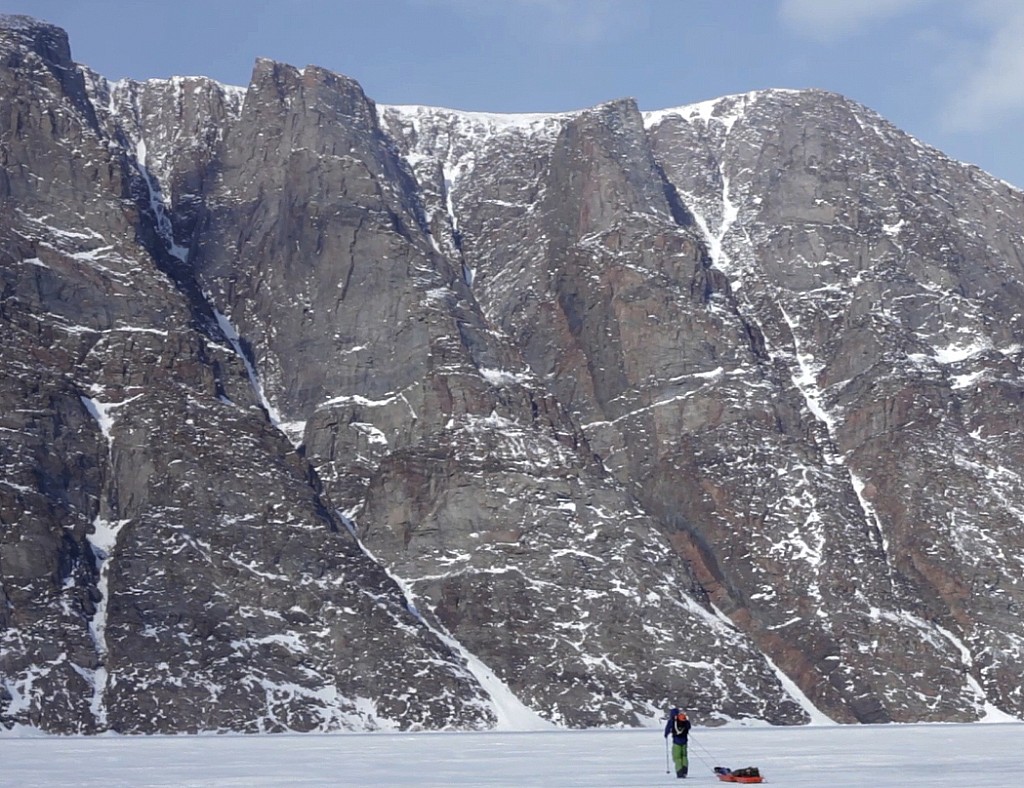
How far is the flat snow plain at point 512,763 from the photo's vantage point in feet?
209

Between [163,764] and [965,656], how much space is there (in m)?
128

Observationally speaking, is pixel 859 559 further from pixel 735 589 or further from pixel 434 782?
pixel 434 782

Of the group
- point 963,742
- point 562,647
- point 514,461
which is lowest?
point 963,742

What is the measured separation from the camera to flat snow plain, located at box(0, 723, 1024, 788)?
63781 millimetres

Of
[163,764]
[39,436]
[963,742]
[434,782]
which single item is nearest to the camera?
[434,782]

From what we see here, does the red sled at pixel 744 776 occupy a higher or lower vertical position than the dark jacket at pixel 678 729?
lower

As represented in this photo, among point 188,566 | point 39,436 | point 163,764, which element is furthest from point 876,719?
point 163,764

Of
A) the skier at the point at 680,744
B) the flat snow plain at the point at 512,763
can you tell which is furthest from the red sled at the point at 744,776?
the skier at the point at 680,744

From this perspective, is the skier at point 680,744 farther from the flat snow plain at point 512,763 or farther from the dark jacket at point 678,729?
the flat snow plain at point 512,763

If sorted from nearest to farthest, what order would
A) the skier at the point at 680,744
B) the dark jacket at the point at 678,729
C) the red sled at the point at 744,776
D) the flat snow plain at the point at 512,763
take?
the flat snow plain at the point at 512,763, the red sled at the point at 744,776, the skier at the point at 680,744, the dark jacket at the point at 678,729

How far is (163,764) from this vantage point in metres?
77.3

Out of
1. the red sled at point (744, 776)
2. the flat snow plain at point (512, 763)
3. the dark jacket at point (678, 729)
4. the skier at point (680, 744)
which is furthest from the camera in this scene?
the dark jacket at point (678, 729)

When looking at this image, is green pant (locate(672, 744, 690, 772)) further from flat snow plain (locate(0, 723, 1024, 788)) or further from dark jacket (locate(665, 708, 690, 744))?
flat snow plain (locate(0, 723, 1024, 788))

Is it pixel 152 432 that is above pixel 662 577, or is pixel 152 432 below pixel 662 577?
above
